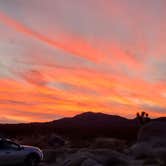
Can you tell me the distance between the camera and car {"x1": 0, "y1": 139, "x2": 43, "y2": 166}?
96.5 feet

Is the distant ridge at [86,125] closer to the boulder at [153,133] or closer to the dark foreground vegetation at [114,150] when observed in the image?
the dark foreground vegetation at [114,150]

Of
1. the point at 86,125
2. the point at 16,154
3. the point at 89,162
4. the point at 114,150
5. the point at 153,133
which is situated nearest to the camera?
the point at 16,154

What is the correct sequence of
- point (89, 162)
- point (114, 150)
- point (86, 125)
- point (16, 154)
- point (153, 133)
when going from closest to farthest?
point (16, 154) → point (89, 162) → point (114, 150) → point (153, 133) → point (86, 125)

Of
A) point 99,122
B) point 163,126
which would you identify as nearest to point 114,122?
point 99,122

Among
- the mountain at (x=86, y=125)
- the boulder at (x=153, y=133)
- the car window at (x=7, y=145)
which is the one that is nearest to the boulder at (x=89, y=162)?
the car window at (x=7, y=145)

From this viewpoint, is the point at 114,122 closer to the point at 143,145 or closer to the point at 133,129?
the point at 133,129

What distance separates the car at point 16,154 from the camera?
96.5ft

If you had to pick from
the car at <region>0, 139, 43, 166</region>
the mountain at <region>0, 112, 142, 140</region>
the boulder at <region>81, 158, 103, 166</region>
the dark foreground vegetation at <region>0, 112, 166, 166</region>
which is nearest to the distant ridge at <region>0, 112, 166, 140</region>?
the mountain at <region>0, 112, 142, 140</region>

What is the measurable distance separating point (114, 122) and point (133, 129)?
67.9 feet

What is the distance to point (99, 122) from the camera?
358ft

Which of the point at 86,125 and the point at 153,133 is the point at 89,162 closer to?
the point at 153,133

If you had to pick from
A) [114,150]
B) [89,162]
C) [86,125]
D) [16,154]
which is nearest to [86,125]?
[86,125]

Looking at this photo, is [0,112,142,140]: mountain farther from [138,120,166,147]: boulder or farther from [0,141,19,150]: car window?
[0,141,19,150]: car window

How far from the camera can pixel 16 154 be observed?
29859 mm
